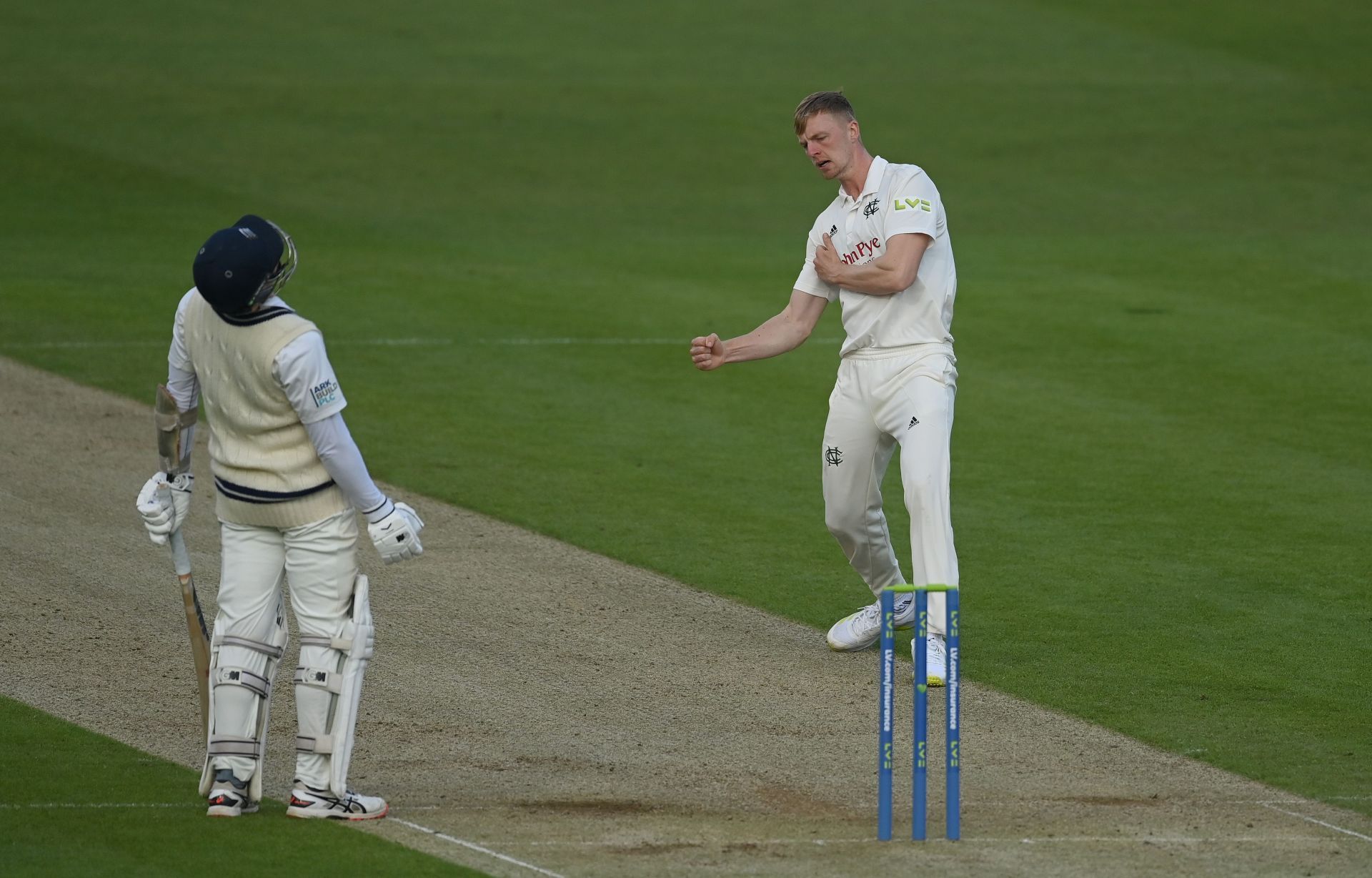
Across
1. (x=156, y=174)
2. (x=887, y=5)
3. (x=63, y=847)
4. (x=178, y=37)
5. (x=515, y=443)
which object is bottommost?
(x=63, y=847)

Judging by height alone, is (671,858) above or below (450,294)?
below

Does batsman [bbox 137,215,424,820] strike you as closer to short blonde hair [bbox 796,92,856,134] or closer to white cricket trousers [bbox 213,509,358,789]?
white cricket trousers [bbox 213,509,358,789]

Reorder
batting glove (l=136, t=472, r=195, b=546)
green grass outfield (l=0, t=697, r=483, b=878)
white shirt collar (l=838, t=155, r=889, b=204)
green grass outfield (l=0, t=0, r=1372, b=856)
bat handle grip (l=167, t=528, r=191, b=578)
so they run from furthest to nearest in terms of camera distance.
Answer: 1. green grass outfield (l=0, t=0, r=1372, b=856)
2. white shirt collar (l=838, t=155, r=889, b=204)
3. bat handle grip (l=167, t=528, r=191, b=578)
4. batting glove (l=136, t=472, r=195, b=546)
5. green grass outfield (l=0, t=697, r=483, b=878)

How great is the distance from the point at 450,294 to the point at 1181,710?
35.5 feet

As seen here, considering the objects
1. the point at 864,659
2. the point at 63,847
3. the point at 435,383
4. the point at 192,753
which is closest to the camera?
the point at 63,847

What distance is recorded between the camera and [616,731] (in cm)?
777

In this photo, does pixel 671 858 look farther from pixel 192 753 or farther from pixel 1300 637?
pixel 1300 637

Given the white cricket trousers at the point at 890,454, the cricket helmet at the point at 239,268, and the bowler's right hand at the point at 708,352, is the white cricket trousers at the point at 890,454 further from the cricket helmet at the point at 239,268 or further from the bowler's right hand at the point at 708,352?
the cricket helmet at the point at 239,268

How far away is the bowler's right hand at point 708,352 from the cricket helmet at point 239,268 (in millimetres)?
2568

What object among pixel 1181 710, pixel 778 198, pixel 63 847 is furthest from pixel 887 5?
pixel 63 847

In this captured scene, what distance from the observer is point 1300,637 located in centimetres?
911

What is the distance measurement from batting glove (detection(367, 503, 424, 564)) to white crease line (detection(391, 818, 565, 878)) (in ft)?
2.93

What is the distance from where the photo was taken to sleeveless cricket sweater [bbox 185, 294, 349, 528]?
6434mm

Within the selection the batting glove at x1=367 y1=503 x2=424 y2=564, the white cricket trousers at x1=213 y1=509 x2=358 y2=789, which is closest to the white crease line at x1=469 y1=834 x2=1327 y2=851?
the white cricket trousers at x1=213 y1=509 x2=358 y2=789
